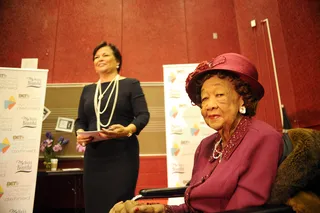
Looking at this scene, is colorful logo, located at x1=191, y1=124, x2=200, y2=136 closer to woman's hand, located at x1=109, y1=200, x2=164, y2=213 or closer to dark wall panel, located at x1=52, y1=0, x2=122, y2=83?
dark wall panel, located at x1=52, y1=0, x2=122, y2=83

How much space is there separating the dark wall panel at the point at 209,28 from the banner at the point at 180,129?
1.18m

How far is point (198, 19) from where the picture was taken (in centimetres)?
448

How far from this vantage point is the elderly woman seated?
2.74ft

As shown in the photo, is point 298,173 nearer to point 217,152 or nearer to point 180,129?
point 217,152

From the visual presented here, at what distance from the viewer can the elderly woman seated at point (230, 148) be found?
84 cm

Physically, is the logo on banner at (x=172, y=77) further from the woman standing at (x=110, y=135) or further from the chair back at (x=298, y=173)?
the chair back at (x=298, y=173)

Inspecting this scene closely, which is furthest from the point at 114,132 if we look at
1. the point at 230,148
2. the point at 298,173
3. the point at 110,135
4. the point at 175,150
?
the point at 175,150

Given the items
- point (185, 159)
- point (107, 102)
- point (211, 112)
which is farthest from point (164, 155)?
point (211, 112)

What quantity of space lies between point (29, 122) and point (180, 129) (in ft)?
5.66

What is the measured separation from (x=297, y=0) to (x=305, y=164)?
2630 mm

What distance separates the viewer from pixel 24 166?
8.70 feet

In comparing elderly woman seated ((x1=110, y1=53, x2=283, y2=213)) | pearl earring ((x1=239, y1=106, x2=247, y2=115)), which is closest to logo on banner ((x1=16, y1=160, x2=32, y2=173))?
elderly woman seated ((x1=110, y1=53, x2=283, y2=213))

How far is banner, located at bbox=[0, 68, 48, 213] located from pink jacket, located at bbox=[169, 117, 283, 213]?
2260 millimetres

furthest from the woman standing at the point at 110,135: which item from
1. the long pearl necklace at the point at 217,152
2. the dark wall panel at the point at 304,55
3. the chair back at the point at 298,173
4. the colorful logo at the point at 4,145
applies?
the dark wall panel at the point at 304,55
